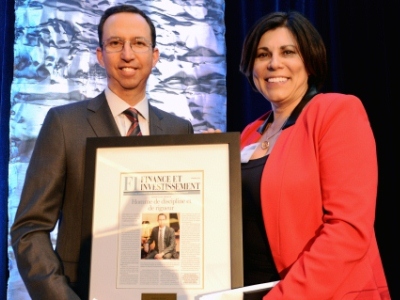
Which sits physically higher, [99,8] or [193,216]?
[99,8]

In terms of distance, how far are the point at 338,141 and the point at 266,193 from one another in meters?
0.26

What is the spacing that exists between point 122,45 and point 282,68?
0.54m

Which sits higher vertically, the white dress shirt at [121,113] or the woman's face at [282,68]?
the woman's face at [282,68]

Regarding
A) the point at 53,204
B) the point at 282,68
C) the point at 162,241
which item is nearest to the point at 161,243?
the point at 162,241

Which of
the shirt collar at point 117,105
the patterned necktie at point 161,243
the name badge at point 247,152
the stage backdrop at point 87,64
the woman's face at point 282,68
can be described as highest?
the stage backdrop at point 87,64

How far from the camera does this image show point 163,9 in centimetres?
306

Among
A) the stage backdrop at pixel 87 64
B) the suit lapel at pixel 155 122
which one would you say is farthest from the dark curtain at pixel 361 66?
the suit lapel at pixel 155 122

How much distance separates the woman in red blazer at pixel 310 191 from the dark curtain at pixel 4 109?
169 cm

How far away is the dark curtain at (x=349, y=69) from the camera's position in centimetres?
296

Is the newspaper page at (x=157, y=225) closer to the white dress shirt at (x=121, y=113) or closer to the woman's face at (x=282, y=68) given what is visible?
the white dress shirt at (x=121, y=113)

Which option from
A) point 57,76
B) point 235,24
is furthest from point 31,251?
point 235,24

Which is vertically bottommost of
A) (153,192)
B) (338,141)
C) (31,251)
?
(31,251)

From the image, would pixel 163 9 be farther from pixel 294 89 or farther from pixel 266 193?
pixel 266 193

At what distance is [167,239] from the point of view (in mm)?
1438
